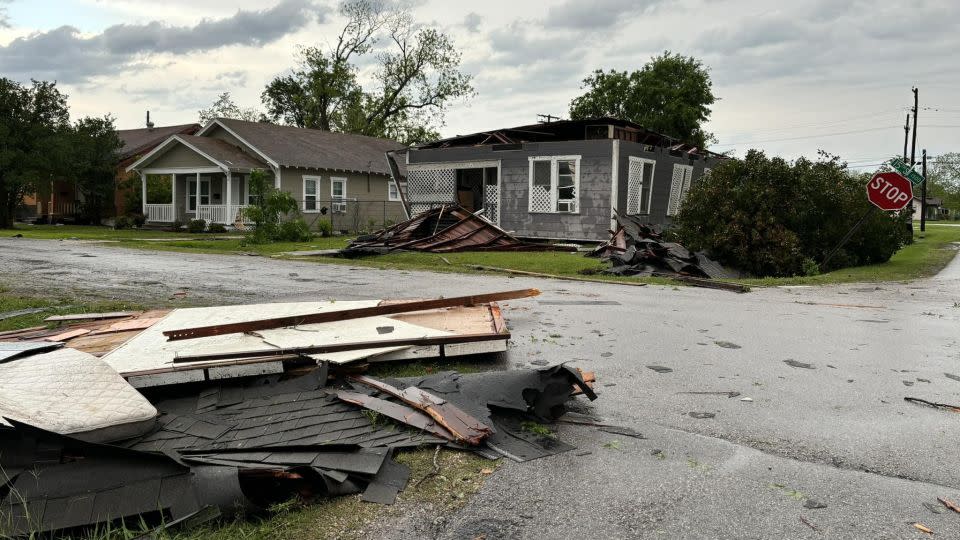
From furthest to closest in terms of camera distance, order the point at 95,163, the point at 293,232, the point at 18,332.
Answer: the point at 95,163, the point at 293,232, the point at 18,332

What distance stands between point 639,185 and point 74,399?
69.4 ft

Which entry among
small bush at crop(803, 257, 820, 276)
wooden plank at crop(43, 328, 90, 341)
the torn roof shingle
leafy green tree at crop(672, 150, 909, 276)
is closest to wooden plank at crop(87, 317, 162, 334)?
wooden plank at crop(43, 328, 90, 341)

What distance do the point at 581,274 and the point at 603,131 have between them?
1047 cm

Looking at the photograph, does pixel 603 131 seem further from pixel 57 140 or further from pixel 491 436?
pixel 57 140

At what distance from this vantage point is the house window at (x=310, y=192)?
32.3 m

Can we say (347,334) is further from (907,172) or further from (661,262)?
(907,172)

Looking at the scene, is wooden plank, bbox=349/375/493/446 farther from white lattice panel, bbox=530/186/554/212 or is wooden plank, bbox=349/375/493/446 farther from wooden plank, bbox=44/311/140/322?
white lattice panel, bbox=530/186/554/212

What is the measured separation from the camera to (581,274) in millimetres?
15172

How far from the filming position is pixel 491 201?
83.1ft

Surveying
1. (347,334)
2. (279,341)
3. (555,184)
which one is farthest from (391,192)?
(279,341)

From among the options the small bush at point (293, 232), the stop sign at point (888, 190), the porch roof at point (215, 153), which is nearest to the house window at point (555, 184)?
the small bush at point (293, 232)

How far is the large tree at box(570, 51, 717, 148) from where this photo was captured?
50.1 m

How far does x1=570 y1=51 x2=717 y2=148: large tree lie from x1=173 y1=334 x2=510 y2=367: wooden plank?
46152 millimetres

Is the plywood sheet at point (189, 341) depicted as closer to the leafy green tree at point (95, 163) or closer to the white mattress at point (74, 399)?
the white mattress at point (74, 399)
